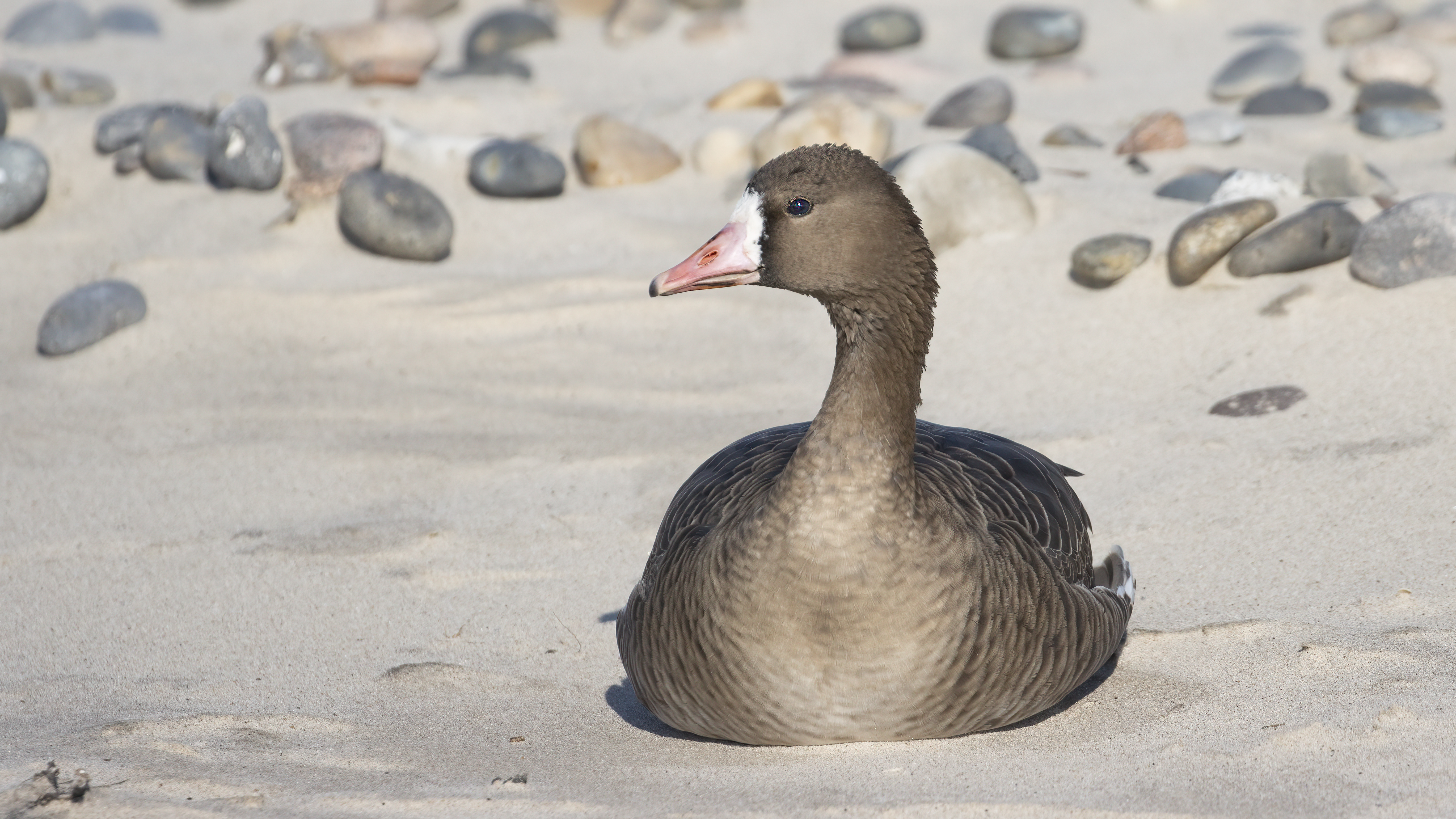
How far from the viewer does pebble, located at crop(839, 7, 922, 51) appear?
11.2 m

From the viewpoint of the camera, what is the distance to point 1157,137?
871 centimetres

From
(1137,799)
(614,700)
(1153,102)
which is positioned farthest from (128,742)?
(1153,102)

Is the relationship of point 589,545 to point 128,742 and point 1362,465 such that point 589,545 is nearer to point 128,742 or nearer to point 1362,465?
point 128,742

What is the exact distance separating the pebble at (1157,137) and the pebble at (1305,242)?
1861mm

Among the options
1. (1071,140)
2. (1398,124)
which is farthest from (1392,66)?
(1071,140)

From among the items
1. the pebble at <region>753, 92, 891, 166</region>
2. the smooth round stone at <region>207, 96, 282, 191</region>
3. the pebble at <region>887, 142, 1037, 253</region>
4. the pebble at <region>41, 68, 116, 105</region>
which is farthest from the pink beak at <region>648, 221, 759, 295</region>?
the pebble at <region>41, 68, 116, 105</region>

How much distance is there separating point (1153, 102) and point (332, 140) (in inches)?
199

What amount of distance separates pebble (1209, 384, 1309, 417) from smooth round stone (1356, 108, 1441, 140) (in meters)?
3.07

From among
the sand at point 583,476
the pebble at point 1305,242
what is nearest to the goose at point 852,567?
the sand at point 583,476

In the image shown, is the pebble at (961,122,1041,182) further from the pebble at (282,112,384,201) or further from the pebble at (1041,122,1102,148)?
the pebble at (282,112,384,201)

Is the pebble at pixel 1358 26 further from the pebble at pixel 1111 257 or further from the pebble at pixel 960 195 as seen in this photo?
the pebble at pixel 1111 257

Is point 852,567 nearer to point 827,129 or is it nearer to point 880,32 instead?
point 827,129

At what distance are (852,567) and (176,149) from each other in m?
6.45

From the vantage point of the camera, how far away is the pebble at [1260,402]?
6.08 m
